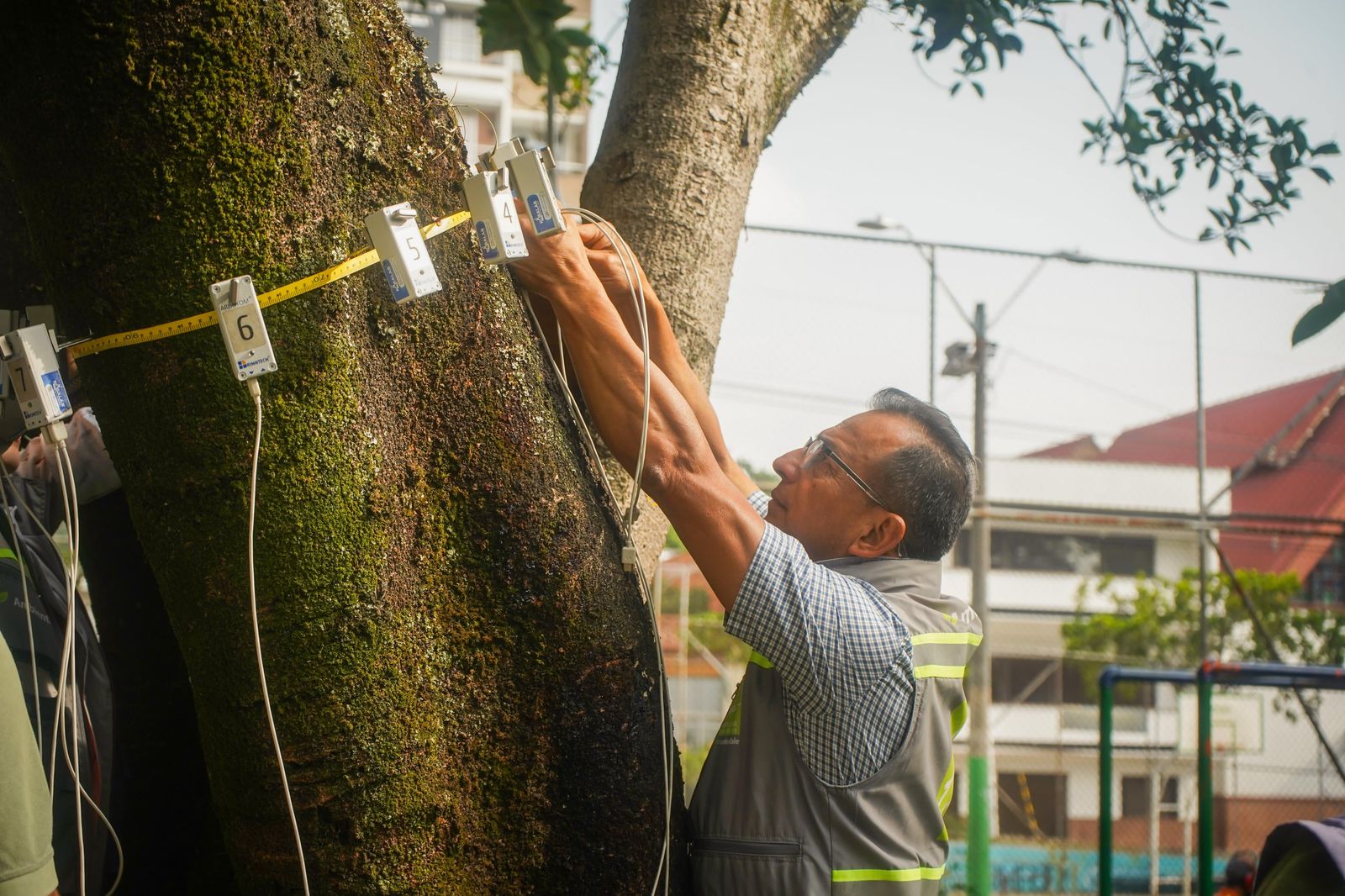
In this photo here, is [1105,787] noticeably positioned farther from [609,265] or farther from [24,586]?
[24,586]

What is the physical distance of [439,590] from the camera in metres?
1.63

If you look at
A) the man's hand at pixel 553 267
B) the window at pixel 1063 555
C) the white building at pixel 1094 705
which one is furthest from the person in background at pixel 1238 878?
the window at pixel 1063 555

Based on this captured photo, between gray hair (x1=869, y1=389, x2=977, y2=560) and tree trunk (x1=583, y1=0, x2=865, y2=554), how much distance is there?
1.66 feet

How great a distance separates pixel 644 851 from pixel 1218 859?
433 inches

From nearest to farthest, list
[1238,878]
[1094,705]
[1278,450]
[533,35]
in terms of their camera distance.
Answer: [533,35] → [1238,878] → [1278,450] → [1094,705]

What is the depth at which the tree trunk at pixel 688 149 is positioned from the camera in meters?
2.39

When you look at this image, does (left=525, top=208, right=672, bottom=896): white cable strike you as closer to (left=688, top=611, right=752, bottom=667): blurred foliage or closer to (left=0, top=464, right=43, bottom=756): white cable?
(left=0, top=464, right=43, bottom=756): white cable

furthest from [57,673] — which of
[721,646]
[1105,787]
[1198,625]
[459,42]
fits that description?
[459,42]

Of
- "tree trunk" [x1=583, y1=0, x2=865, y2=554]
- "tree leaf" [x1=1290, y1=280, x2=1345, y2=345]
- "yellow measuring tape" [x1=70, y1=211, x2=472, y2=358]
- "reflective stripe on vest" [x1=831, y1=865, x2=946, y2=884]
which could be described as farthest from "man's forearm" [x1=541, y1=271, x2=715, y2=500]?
"tree leaf" [x1=1290, y1=280, x2=1345, y2=345]

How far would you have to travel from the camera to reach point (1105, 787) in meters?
5.50

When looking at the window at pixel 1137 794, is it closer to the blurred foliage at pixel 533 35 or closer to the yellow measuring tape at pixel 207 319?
the blurred foliage at pixel 533 35

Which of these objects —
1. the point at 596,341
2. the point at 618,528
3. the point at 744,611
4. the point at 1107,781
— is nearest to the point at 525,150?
the point at 596,341

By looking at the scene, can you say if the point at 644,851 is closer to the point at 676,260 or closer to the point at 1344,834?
the point at 676,260

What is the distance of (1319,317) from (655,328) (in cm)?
124
